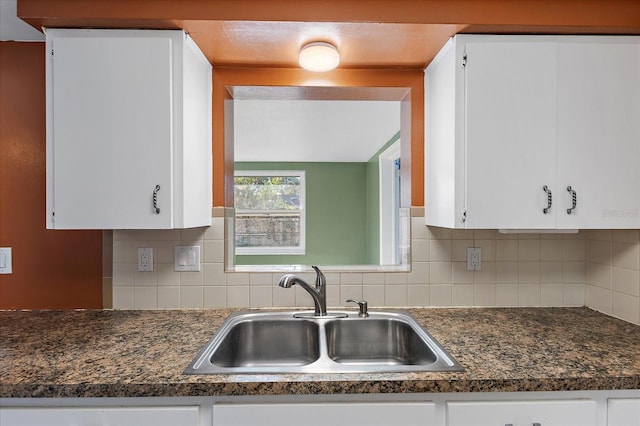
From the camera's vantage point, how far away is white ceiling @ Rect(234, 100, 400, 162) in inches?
117

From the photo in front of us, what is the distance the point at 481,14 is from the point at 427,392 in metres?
1.27

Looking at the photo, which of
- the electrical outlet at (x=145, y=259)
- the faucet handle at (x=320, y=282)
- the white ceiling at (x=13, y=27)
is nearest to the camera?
the white ceiling at (x=13, y=27)

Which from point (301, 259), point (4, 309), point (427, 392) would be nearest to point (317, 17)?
point (427, 392)

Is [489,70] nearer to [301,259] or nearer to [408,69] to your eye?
[408,69]

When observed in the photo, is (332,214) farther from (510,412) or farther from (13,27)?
(510,412)

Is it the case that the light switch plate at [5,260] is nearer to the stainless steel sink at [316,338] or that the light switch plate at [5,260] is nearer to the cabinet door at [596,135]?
the stainless steel sink at [316,338]

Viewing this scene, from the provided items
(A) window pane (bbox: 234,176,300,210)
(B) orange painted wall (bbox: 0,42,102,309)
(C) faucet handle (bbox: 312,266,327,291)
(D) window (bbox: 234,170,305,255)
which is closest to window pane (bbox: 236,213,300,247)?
(D) window (bbox: 234,170,305,255)

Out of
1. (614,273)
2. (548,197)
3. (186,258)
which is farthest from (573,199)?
(186,258)

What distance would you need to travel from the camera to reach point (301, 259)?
6293 millimetres

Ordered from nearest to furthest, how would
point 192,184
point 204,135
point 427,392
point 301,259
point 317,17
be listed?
point 427,392
point 317,17
point 192,184
point 204,135
point 301,259

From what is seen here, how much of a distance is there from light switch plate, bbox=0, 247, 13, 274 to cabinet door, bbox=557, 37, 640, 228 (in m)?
2.33

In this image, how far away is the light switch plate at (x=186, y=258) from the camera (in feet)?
5.67

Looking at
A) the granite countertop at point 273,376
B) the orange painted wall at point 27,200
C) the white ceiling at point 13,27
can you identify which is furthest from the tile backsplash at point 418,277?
the white ceiling at point 13,27

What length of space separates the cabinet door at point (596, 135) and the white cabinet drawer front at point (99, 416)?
4.66 feet
